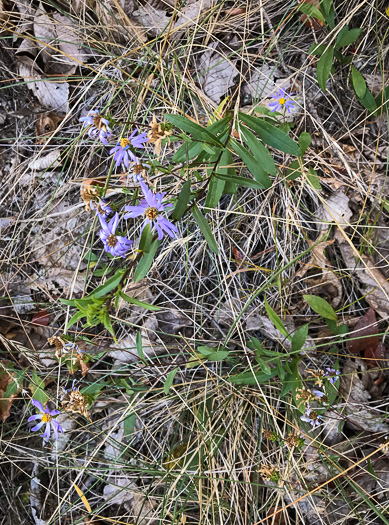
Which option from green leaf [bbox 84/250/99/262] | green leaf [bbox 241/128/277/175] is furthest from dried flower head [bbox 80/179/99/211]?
green leaf [bbox 84/250/99/262]

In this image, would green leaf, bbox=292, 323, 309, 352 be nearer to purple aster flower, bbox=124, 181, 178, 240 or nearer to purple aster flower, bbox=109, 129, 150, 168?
purple aster flower, bbox=124, 181, 178, 240

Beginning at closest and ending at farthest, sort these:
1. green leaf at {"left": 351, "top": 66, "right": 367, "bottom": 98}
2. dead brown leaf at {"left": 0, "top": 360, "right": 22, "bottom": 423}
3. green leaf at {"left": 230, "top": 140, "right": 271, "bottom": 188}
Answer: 1. green leaf at {"left": 230, "top": 140, "right": 271, "bottom": 188}
2. green leaf at {"left": 351, "top": 66, "right": 367, "bottom": 98}
3. dead brown leaf at {"left": 0, "top": 360, "right": 22, "bottom": 423}

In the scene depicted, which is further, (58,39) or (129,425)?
(58,39)

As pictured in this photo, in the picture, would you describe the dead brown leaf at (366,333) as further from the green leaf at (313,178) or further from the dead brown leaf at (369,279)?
the green leaf at (313,178)

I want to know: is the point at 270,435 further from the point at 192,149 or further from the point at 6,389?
the point at 6,389

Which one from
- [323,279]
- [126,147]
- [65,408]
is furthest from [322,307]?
[65,408]

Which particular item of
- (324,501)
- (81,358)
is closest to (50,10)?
(81,358)
